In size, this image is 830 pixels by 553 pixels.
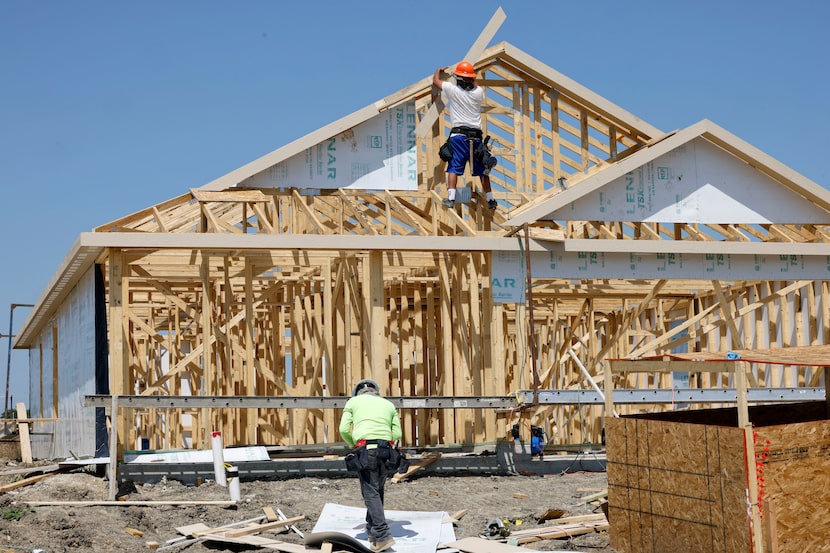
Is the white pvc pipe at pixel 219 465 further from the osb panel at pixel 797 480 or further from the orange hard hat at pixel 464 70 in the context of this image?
the osb panel at pixel 797 480

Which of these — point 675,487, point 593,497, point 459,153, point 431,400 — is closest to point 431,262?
point 459,153

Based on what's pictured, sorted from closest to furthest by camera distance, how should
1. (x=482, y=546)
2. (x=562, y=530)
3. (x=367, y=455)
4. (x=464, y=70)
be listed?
(x=482, y=546), (x=367, y=455), (x=562, y=530), (x=464, y=70)

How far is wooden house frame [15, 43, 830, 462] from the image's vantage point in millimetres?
16359

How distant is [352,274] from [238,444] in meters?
4.06

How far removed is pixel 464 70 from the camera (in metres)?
16.8

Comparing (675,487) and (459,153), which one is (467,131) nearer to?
(459,153)

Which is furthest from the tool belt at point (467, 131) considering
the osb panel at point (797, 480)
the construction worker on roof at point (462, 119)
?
the osb panel at point (797, 480)

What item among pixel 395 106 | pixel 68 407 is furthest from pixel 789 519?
pixel 68 407

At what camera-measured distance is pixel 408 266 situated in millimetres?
18609

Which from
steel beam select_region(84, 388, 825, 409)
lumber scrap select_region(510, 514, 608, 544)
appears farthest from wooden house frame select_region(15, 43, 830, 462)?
lumber scrap select_region(510, 514, 608, 544)

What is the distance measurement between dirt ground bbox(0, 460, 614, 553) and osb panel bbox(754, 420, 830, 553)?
199cm

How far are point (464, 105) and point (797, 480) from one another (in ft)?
29.1

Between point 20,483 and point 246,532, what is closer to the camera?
point 246,532

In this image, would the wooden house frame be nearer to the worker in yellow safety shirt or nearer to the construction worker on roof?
the construction worker on roof
